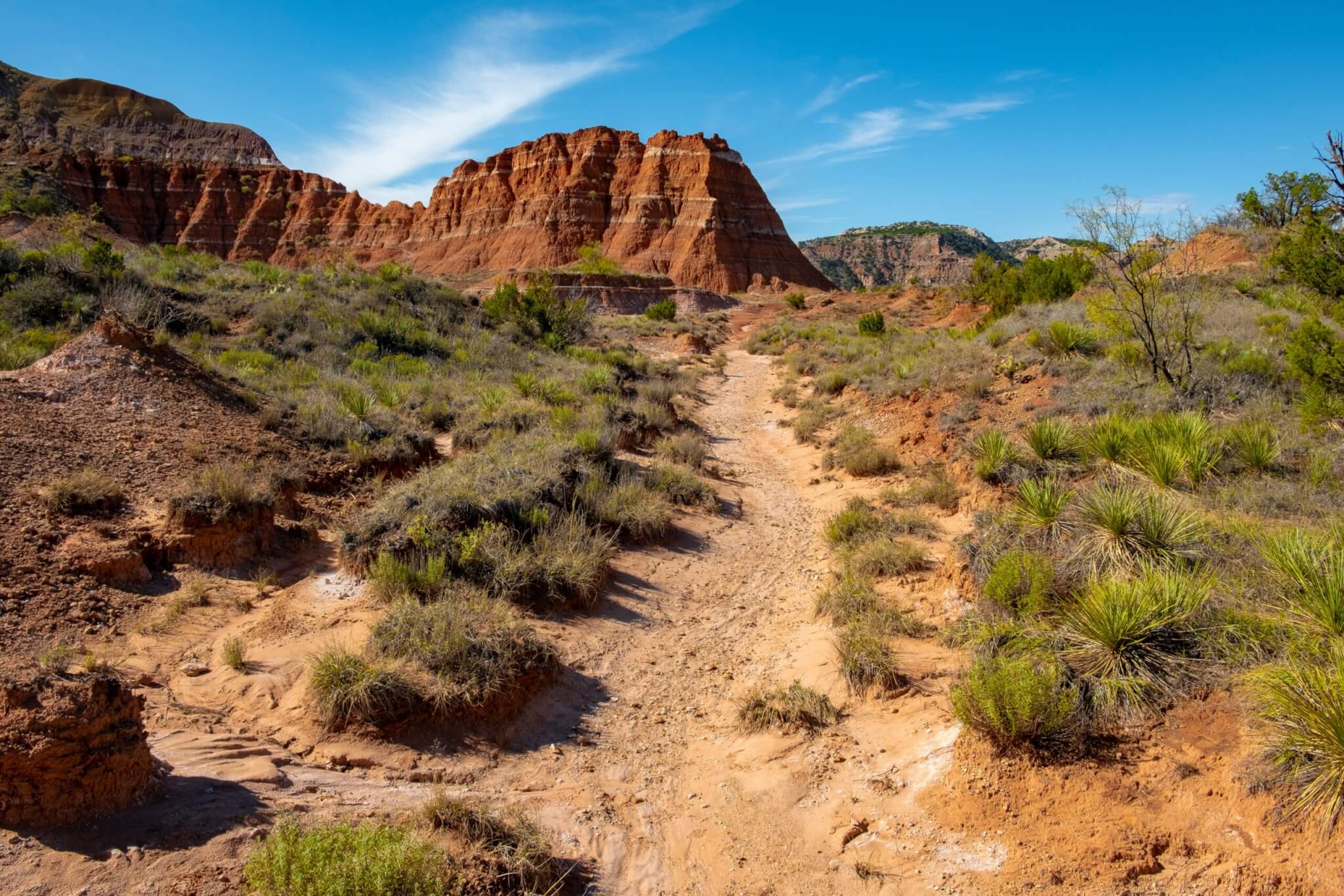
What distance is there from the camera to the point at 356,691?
4586 mm

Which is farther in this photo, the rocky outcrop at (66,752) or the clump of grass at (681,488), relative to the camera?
the clump of grass at (681,488)

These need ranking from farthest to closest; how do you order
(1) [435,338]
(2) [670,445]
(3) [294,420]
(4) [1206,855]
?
(1) [435,338] < (2) [670,445] < (3) [294,420] < (4) [1206,855]

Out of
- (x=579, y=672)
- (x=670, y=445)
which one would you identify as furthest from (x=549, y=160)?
(x=579, y=672)

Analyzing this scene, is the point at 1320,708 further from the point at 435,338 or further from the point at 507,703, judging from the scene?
the point at 435,338

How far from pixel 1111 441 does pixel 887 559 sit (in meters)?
2.90

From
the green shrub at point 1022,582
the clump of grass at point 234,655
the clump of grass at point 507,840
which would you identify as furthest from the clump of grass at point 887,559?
the clump of grass at point 234,655

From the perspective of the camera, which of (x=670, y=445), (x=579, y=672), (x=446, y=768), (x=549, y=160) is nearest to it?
(x=446, y=768)

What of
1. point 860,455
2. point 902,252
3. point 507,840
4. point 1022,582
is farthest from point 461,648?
point 902,252

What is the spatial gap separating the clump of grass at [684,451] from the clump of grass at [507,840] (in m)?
7.85

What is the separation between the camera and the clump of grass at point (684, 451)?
11664 millimetres

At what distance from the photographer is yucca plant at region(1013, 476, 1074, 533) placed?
6.06 meters

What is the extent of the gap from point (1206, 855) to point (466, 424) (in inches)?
392

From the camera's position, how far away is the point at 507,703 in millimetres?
5059

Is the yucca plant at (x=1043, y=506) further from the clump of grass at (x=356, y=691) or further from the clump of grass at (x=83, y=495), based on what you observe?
the clump of grass at (x=83, y=495)
